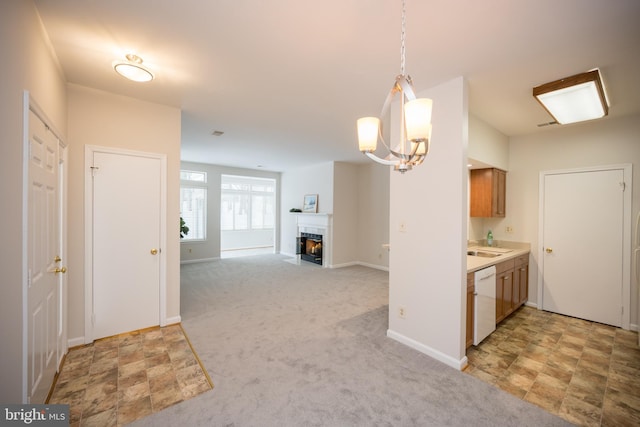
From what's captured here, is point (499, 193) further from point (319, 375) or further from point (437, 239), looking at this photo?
point (319, 375)

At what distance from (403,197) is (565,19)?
177 cm

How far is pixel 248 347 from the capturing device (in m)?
2.84

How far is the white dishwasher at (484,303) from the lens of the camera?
9.10 ft

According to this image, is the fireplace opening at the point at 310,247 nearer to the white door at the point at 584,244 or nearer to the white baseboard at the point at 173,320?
the white baseboard at the point at 173,320

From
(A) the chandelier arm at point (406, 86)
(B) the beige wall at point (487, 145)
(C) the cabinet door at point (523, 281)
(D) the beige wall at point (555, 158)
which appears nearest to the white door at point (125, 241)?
(A) the chandelier arm at point (406, 86)

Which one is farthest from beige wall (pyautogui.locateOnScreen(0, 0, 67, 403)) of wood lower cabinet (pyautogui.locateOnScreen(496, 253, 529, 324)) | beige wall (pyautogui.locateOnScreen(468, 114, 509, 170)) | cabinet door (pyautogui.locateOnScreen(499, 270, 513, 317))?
cabinet door (pyautogui.locateOnScreen(499, 270, 513, 317))

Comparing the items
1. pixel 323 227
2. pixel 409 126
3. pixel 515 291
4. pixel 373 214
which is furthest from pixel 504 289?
pixel 323 227

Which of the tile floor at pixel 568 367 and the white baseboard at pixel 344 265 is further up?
the white baseboard at pixel 344 265

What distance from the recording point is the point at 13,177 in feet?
4.68

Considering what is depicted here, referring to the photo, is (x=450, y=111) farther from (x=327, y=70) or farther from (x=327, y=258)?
(x=327, y=258)

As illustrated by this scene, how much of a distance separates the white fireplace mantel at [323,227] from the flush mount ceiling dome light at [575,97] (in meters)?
4.86

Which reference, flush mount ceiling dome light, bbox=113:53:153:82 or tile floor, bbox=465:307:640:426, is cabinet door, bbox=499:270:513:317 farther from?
flush mount ceiling dome light, bbox=113:53:153:82

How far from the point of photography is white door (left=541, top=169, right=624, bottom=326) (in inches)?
135

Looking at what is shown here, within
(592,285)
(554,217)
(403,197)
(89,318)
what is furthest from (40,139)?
(592,285)
